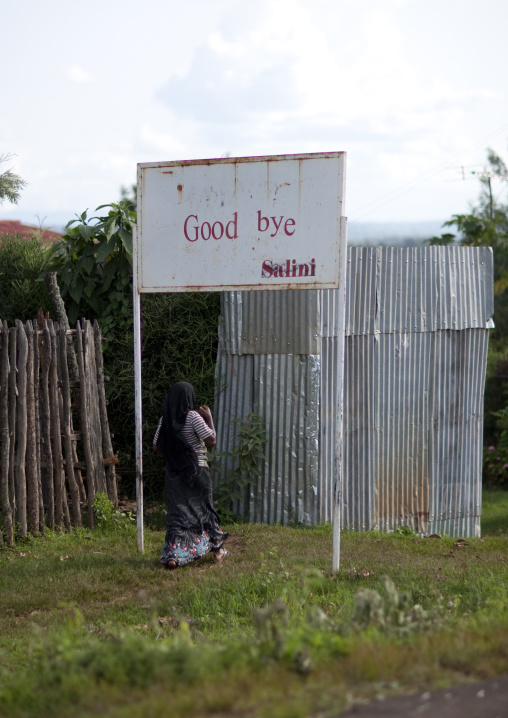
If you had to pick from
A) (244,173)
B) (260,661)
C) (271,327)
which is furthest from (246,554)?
(260,661)

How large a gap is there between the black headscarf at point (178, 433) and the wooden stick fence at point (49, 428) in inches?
54.6

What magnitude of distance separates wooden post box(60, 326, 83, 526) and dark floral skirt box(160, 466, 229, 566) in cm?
137

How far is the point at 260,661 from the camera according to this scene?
354 cm

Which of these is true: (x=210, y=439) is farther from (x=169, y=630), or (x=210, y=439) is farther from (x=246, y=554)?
(x=169, y=630)

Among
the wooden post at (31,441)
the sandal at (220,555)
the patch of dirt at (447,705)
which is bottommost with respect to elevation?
the sandal at (220,555)

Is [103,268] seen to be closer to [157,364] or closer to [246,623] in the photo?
[157,364]

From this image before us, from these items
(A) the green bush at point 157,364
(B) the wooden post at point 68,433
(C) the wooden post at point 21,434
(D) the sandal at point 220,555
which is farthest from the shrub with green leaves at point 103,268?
(D) the sandal at point 220,555

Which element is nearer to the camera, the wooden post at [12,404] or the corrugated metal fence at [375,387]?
the wooden post at [12,404]

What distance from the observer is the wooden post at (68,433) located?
814 cm

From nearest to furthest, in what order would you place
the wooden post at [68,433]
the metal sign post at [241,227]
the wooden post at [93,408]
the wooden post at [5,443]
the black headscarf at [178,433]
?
1. the metal sign post at [241,227]
2. the black headscarf at [178,433]
3. the wooden post at [5,443]
4. the wooden post at [68,433]
5. the wooden post at [93,408]

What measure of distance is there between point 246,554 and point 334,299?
293 cm

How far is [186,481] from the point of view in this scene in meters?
7.20

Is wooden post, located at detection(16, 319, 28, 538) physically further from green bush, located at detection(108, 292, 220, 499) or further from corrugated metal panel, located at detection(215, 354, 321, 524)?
corrugated metal panel, located at detection(215, 354, 321, 524)

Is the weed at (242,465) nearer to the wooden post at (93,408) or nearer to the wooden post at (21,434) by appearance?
the wooden post at (93,408)
